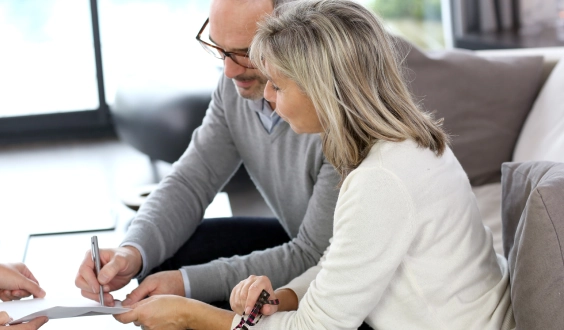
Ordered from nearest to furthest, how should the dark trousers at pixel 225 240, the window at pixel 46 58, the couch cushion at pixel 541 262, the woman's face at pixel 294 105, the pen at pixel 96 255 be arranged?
the couch cushion at pixel 541 262
the woman's face at pixel 294 105
the pen at pixel 96 255
the dark trousers at pixel 225 240
the window at pixel 46 58

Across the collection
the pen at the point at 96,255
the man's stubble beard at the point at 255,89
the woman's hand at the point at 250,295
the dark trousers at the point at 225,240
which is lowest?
the dark trousers at the point at 225,240

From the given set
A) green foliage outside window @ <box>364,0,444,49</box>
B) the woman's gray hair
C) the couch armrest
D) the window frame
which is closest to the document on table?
the woman's gray hair

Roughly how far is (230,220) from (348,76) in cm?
80

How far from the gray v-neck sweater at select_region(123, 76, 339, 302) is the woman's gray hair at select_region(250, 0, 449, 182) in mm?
356

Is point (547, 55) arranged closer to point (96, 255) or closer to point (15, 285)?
point (96, 255)

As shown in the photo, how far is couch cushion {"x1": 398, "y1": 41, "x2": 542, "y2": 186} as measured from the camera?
2.33 metres

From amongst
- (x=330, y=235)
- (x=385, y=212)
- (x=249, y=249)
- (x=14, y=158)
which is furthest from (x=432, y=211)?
(x=14, y=158)

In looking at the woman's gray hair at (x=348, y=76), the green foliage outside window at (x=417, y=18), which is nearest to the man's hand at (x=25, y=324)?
the woman's gray hair at (x=348, y=76)

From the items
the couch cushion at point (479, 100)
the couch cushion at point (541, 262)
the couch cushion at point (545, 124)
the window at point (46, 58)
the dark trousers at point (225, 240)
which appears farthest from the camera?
the window at point (46, 58)

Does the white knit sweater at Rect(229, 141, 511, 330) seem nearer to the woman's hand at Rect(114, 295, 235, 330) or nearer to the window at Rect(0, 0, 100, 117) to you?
the woman's hand at Rect(114, 295, 235, 330)

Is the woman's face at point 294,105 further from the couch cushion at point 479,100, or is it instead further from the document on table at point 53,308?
the couch cushion at point 479,100

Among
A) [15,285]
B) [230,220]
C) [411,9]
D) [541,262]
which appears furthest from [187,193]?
[411,9]

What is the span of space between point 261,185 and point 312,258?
1.09 ft

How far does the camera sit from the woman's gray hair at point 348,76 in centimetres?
125
